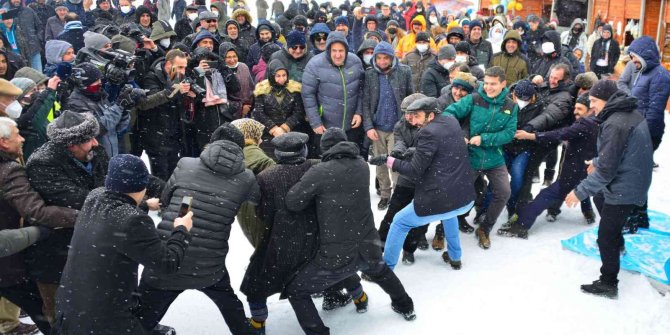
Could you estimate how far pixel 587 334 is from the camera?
14.3ft

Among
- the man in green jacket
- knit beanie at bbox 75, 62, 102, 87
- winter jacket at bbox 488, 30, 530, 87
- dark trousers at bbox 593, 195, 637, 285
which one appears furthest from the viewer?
winter jacket at bbox 488, 30, 530, 87

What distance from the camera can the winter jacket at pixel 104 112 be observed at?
5.10 meters

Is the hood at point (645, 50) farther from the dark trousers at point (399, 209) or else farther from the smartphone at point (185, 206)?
the smartphone at point (185, 206)

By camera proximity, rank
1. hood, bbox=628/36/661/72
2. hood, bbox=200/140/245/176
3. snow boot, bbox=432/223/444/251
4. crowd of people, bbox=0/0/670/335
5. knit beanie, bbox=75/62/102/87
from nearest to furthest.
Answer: crowd of people, bbox=0/0/670/335
hood, bbox=200/140/245/176
knit beanie, bbox=75/62/102/87
snow boot, bbox=432/223/444/251
hood, bbox=628/36/661/72

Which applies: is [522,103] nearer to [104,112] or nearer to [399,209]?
[399,209]

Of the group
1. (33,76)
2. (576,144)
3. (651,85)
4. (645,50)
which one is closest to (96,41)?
(33,76)

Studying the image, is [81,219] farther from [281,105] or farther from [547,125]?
[547,125]

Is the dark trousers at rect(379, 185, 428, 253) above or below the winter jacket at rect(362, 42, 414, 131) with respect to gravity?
below

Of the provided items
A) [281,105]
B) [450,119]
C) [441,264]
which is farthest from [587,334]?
[281,105]

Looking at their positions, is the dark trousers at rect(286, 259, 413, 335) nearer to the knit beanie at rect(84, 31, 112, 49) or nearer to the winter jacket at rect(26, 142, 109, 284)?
the winter jacket at rect(26, 142, 109, 284)

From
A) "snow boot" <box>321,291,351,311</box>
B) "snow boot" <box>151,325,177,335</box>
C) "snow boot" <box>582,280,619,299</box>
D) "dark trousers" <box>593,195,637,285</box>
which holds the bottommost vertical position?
"snow boot" <box>582,280,619,299</box>

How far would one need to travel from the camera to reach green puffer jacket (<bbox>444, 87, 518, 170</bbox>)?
5.50 m

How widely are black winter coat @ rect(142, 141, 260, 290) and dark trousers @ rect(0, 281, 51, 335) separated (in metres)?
0.88

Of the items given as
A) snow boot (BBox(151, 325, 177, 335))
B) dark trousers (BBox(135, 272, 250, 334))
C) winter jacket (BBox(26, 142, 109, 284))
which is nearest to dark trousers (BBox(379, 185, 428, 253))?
dark trousers (BBox(135, 272, 250, 334))
